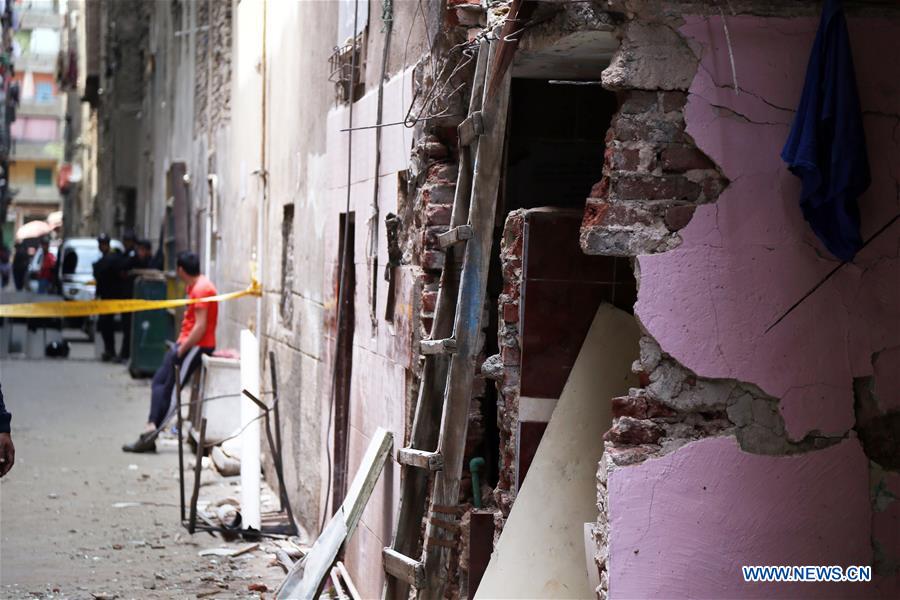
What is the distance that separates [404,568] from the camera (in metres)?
5.80

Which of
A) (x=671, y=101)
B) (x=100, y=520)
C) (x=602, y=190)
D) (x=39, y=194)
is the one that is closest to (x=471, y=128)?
(x=602, y=190)

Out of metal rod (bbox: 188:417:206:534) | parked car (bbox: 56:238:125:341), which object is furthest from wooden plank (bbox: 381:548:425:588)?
parked car (bbox: 56:238:125:341)

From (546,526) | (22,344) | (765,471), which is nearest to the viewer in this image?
(765,471)

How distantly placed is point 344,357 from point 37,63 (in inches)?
3832

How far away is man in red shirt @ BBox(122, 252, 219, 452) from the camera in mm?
12859

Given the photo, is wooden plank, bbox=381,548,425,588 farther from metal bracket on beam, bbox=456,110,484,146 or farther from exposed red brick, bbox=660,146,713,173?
exposed red brick, bbox=660,146,713,173

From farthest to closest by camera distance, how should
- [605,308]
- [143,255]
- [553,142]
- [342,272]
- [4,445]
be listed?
[143,255] → [342,272] → [553,142] → [4,445] → [605,308]

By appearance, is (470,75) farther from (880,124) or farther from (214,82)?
(214,82)

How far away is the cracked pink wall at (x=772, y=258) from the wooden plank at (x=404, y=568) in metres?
1.88

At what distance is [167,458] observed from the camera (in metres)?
13.0

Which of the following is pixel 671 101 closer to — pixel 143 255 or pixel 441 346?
pixel 441 346

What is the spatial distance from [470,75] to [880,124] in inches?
85.6

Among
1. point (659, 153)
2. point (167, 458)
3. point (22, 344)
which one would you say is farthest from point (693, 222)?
point (22, 344)

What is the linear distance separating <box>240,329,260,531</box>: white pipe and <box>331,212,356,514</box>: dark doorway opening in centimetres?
104
